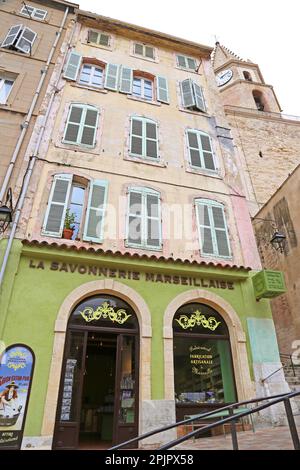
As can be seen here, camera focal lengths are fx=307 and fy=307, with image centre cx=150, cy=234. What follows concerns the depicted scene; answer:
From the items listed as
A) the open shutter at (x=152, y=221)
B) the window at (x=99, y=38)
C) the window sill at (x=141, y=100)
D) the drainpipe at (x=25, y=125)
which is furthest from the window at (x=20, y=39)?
the open shutter at (x=152, y=221)

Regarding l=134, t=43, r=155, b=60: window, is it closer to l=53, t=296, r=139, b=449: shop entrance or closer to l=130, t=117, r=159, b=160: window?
l=130, t=117, r=159, b=160: window

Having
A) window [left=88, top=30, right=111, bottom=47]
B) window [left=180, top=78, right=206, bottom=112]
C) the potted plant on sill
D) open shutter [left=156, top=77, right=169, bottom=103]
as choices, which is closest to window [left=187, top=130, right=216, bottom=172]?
window [left=180, top=78, right=206, bottom=112]

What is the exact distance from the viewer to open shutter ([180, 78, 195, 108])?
12.2 meters

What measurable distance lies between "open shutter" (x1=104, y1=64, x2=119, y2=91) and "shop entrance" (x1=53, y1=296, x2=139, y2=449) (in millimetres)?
8188

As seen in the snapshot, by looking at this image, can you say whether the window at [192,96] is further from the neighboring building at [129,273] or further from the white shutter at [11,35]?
the white shutter at [11,35]

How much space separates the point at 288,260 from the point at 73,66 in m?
10.7

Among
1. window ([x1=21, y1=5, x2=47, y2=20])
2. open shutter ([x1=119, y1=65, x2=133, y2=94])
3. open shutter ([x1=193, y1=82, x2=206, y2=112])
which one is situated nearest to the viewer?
open shutter ([x1=119, y1=65, x2=133, y2=94])

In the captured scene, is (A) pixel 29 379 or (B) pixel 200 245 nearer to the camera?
(A) pixel 29 379

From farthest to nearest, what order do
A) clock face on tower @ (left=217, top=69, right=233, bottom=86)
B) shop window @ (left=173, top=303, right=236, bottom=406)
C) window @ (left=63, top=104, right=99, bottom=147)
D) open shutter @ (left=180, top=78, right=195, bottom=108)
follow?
clock face on tower @ (left=217, top=69, right=233, bottom=86) < open shutter @ (left=180, top=78, right=195, bottom=108) < window @ (left=63, top=104, right=99, bottom=147) < shop window @ (left=173, top=303, right=236, bottom=406)

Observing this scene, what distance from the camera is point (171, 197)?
9.34m

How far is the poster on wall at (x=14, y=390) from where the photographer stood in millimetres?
5422
